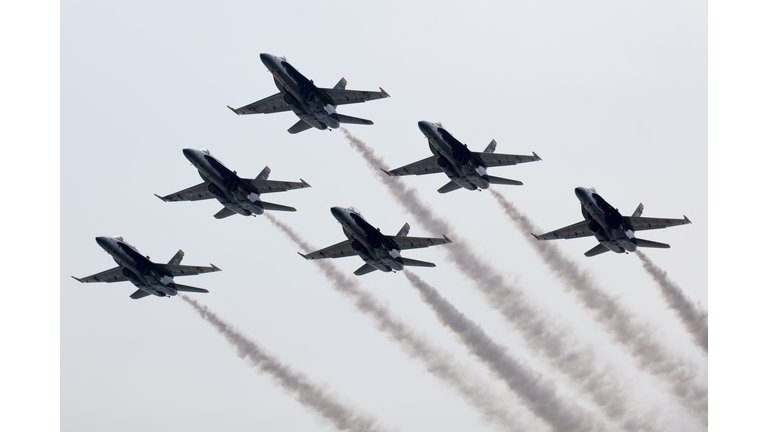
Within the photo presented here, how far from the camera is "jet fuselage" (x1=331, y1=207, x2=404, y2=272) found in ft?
267

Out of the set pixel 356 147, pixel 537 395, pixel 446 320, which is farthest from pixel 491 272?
pixel 356 147

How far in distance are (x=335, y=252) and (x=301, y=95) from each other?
15.8 metres

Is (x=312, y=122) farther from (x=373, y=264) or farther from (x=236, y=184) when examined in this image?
(x=373, y=264)

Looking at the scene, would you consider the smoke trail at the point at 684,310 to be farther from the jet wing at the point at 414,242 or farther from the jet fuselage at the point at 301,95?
the jet fuselage at the point at 301,95

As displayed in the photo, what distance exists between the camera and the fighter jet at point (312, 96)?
281ft

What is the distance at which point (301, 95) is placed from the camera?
8644 centimetres

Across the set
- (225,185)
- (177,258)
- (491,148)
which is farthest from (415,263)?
(177,258)

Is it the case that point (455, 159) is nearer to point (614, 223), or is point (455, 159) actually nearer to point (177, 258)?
point (614, 223)

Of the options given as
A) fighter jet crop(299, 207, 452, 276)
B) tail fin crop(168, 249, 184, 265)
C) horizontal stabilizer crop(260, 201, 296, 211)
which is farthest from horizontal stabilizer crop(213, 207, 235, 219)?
fighter jet crop(299, 207, 452, 276)

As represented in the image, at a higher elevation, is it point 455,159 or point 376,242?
point 455,159

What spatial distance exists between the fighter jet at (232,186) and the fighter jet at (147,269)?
6.10m

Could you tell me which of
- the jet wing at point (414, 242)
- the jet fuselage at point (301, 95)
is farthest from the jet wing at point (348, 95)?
the jet wing at point (414, 242)

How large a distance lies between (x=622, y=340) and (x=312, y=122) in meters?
39.9

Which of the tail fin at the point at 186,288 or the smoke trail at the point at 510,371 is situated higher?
the smoke trail at the point at 510,371
